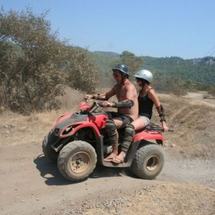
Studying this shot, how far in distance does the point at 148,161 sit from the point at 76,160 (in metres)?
1.74

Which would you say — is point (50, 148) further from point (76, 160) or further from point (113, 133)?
point (113, 133)

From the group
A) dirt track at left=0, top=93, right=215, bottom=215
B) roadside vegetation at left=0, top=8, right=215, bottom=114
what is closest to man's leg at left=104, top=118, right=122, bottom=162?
dirt track at left=0, top=93, right=215, bottom=215

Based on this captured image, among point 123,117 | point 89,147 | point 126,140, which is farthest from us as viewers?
point 123,117

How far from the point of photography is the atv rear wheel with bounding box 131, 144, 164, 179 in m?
6.35

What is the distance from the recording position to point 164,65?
133 meters

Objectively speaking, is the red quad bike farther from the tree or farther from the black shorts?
the tree

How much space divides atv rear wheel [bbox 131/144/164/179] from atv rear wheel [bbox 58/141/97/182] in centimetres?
103

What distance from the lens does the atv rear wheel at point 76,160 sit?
→ 5.47 metres

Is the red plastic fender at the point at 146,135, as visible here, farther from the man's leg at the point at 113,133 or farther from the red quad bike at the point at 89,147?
the man's leg at the point at 113,133

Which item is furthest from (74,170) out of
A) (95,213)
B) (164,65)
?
(164,65)

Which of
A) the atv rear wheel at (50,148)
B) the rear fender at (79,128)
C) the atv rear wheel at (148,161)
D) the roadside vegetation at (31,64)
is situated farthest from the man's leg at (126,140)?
the roadside vegetation at (31,64)

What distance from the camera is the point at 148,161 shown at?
6688 millimetres

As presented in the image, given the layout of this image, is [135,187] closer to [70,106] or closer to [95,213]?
[95,213]

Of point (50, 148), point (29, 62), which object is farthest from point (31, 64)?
point (50, 148)
